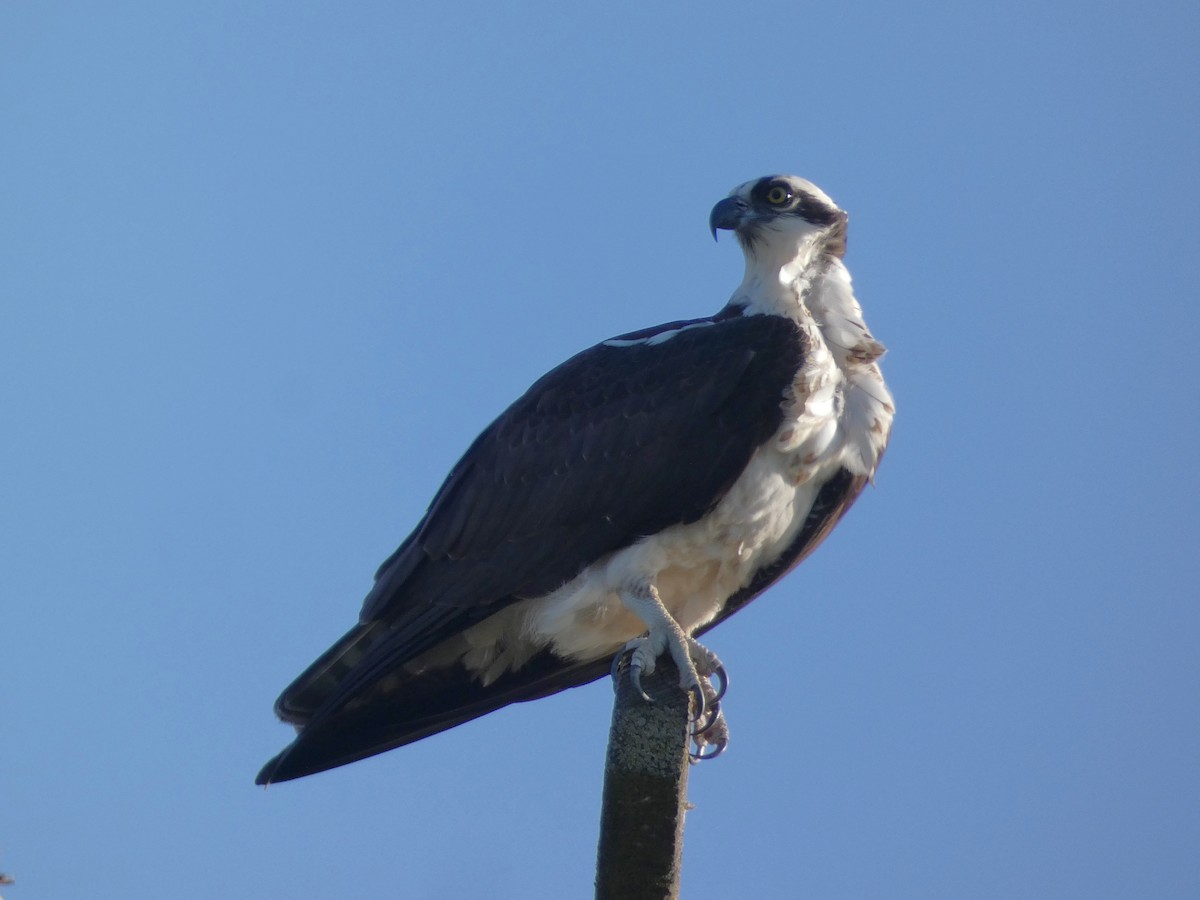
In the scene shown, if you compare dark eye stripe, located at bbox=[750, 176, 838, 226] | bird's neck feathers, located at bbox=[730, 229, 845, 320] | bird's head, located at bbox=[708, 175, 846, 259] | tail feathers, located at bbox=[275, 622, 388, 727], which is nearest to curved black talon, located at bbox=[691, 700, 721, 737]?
tail feathers, located at bbox=[275, 622, 388, 727]

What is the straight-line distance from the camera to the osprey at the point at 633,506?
6188mm

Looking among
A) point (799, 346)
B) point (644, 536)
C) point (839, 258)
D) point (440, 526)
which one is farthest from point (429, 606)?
point (839, 258)

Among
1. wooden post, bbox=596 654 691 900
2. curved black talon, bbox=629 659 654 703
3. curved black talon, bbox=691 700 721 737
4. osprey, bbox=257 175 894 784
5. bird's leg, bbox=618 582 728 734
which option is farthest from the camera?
osprey, bbox=257 175 894 784

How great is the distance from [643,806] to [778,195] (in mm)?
3298

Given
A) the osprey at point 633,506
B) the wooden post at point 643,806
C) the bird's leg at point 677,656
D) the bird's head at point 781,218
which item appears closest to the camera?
the wooden post at point 643,806

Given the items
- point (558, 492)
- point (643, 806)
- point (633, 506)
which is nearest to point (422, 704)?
point (558, 492)

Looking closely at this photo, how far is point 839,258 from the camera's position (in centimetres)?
A: 703

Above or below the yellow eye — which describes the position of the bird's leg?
below

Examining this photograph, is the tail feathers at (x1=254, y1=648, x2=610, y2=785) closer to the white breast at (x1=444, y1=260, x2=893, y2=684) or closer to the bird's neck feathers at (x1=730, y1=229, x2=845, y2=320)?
the white breast at (x1=444, y1=260, x2=893, y2=684)

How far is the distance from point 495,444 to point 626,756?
2.47 metres

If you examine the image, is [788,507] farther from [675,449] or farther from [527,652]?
[527,652]

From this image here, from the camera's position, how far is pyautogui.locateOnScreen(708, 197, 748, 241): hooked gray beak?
275 inches

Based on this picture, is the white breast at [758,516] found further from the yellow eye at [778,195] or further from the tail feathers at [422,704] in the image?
the yellow eye at [778,195]

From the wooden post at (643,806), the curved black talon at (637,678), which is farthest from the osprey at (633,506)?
the wooden post at (643,806)
